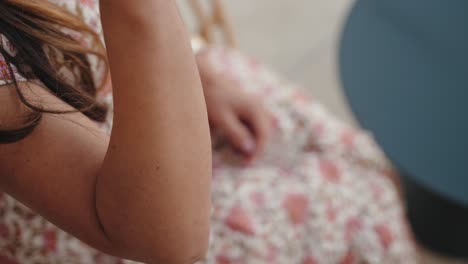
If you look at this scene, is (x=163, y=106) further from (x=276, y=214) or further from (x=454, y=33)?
(x=454, y=33)

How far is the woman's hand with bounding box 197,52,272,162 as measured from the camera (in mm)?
804

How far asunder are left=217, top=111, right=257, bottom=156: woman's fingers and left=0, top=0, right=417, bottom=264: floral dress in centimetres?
2

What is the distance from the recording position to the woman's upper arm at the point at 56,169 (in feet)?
1.61

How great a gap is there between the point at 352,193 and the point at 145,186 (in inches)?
17.9

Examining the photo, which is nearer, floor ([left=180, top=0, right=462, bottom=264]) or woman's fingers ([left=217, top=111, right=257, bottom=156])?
woman's fingers ([left=217, top=111, right=257, bottom=156])

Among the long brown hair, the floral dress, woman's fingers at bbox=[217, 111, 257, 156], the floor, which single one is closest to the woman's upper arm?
the long brown hair

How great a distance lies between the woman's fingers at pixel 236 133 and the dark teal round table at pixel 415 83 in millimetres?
246

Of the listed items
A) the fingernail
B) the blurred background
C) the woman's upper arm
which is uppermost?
the woman's upper arm

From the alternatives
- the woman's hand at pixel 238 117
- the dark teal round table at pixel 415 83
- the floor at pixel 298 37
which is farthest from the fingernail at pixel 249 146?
the floor at pixel 298 37

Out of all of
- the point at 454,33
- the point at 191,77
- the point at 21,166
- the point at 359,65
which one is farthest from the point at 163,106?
the point at 454,33

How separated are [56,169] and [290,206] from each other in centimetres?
38

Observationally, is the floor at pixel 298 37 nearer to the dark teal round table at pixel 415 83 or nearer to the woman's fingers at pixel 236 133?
the dark teal round table at pixel 415 83

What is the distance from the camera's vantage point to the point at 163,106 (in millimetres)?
426

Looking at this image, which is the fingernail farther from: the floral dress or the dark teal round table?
the dark teal round table
